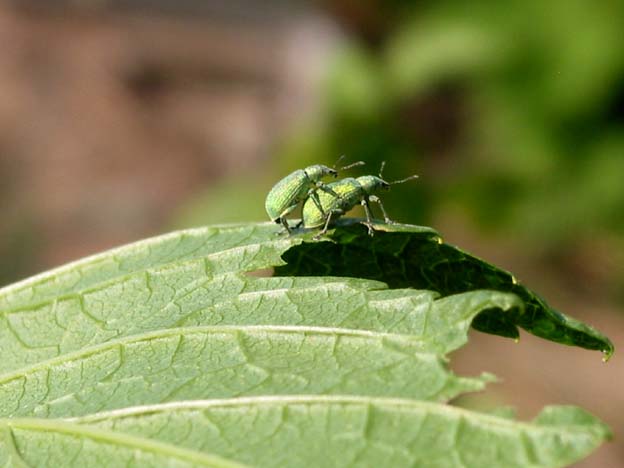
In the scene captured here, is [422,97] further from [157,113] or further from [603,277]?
[157,113]

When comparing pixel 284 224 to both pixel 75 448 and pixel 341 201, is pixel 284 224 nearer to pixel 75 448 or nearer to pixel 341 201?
pixel 341 201

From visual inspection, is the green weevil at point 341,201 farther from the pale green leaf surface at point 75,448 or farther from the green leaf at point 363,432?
the pale green leaf surface at point 75,448

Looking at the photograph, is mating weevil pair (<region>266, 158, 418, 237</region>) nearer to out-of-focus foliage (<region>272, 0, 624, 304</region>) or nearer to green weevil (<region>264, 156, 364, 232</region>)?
green weevil (<region>264, 156, 364, 232</region>)

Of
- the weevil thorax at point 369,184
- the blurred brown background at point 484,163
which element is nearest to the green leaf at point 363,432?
the weevil thorax at point 369,184

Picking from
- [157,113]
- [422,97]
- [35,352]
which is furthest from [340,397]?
[157,113]

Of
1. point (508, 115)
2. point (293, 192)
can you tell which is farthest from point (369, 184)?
point (508, 115)

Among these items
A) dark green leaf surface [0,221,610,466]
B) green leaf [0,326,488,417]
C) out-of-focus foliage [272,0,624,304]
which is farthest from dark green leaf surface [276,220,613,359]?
out-of-focus foliage [272,0,624,304]

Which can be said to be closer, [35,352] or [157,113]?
[35,352]
